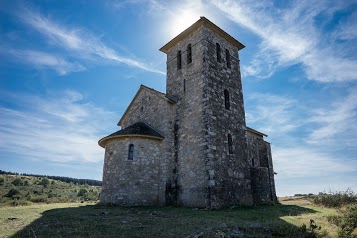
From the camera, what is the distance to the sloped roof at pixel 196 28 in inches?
717

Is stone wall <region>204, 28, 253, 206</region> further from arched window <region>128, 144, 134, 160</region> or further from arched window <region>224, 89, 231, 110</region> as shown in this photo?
arched window <region>128, 144, 134, 160</region>

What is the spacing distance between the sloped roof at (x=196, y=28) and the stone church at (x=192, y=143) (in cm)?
8

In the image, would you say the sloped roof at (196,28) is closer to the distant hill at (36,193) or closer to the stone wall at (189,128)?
the stone wall at (189,128)

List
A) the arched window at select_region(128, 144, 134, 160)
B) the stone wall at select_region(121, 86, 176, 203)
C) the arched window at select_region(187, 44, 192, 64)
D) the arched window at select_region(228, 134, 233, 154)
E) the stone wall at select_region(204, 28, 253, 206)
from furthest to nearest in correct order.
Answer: the arched window at select_region(187, 44, 192, 64) < the arched window at select_region(228, 134, 233, 154) < the stone wall at select_region(121, 86, 176, 203) < the arched window at select_region(128, 144, 134, 160) < the stone wall at select_region(204, 28, 253, 206)

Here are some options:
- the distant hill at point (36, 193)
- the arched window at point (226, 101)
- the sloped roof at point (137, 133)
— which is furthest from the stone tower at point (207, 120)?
the distant hill at point (36, 193)

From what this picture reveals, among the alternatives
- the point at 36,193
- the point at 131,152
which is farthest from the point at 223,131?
the point at 36,193

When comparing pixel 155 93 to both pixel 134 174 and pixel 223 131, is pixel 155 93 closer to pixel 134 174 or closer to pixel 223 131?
pixel 223 131

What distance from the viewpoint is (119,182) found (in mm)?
15688

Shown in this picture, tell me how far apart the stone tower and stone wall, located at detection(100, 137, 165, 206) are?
1318mm

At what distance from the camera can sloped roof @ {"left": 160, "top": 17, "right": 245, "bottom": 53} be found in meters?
18.2

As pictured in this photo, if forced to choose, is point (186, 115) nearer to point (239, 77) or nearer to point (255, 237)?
point (239, 77)

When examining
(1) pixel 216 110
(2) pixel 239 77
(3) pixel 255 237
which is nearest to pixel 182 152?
(1) pixel 216 110

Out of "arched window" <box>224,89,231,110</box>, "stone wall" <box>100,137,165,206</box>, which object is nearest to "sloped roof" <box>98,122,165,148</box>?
"stone wall" <box>100,137,165,206</box>

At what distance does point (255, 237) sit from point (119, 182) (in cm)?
1068
